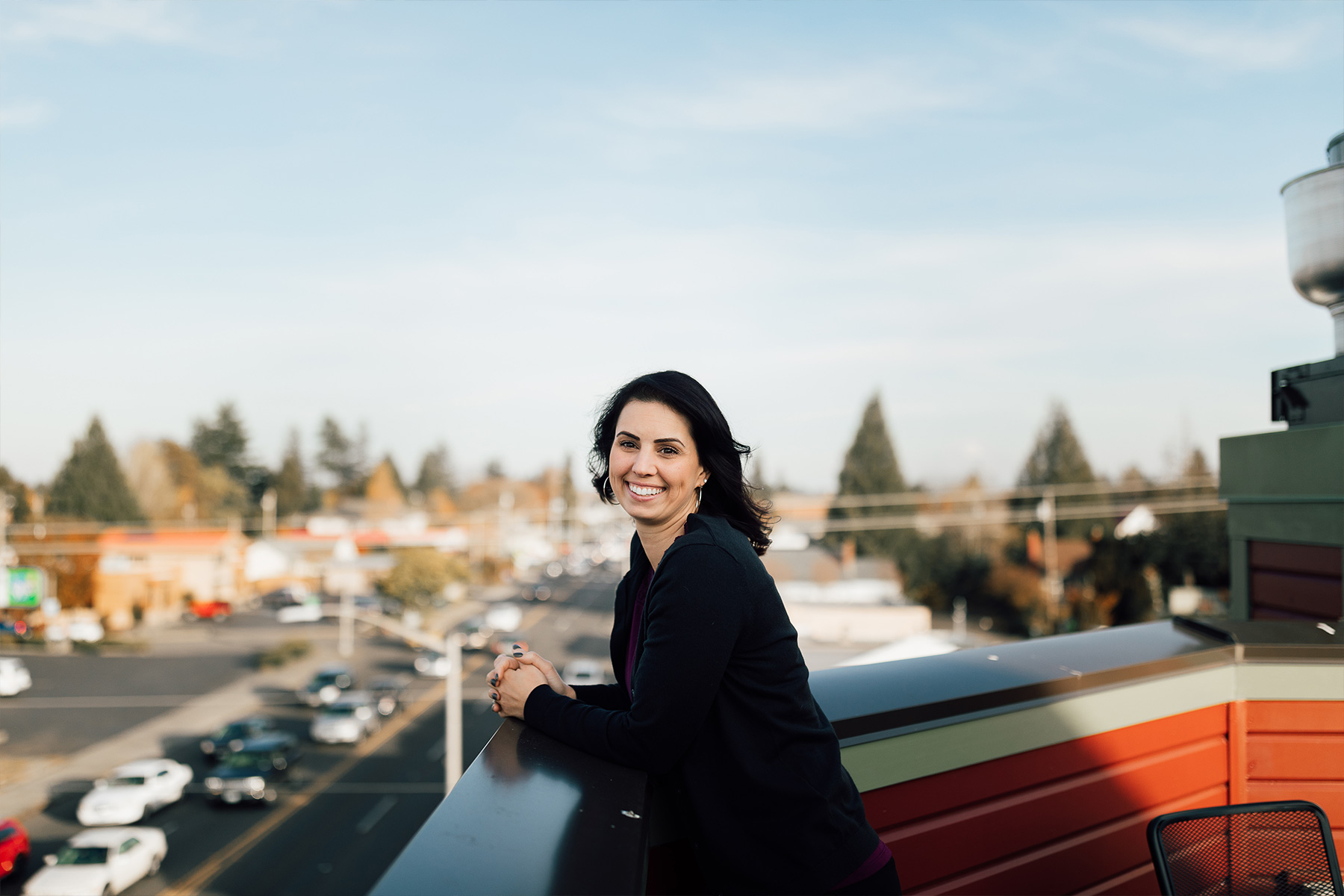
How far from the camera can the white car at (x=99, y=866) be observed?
13188mm

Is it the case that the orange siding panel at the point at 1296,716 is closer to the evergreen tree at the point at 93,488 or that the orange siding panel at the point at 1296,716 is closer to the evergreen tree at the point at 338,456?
the evergreen tree at the point at 93,488

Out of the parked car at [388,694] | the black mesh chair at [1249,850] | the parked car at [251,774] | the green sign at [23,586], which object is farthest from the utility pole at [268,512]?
the black mesh chair at [1249,850]

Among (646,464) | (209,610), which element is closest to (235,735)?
(209,610)

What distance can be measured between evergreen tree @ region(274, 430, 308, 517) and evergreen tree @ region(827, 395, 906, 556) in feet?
131

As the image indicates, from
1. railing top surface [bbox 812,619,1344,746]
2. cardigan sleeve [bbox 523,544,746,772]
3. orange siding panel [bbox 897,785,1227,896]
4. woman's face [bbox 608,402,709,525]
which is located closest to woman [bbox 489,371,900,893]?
cardigan sleeve [bbox 523,544,746,772]

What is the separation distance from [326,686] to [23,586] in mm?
14754

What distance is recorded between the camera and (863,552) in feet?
110

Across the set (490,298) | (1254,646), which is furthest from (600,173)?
(490,298)

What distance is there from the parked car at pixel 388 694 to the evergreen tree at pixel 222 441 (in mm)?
39391

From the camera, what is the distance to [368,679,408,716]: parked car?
74.5 feet

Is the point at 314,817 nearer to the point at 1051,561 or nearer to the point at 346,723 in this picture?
the point at 346,723

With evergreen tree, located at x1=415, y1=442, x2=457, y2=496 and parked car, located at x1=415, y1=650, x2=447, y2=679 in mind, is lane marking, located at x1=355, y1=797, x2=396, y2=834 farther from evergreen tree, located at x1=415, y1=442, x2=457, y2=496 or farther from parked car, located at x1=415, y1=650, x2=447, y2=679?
evergreen tree, located at x1=415, y1=442, x2=457, y2=496

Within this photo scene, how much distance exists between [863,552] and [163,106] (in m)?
Answer: 38.3

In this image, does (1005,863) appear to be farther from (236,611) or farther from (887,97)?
(236,611)
